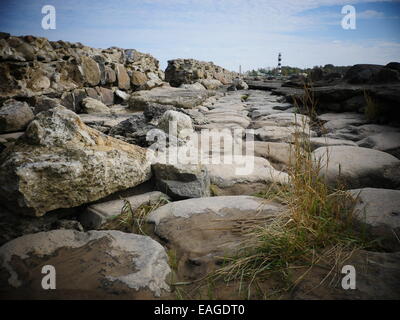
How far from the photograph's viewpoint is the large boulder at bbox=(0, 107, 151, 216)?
126 centimetres

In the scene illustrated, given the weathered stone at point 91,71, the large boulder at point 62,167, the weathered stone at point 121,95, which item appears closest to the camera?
the large boulder at point 62,167

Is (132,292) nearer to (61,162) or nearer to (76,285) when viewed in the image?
(76,285)

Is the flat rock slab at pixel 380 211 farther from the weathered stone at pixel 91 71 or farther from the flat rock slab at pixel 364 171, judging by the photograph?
the weathered stone at pixel 91 71

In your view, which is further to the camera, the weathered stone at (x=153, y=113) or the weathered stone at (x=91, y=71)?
the weathered stone at (x=91, y=71)

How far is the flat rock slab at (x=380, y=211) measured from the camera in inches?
45.3

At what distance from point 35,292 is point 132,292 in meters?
0.34

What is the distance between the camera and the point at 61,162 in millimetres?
1358

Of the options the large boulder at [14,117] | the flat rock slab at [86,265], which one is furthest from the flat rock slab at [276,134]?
the large boulder at [14,117]

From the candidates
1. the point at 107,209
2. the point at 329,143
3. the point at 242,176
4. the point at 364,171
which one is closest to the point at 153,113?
the point at 242,176

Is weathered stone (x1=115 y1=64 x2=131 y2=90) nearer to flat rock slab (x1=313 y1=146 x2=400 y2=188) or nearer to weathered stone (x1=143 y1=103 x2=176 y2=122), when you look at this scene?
weathered stone (x1=143 y1=103 x2=176 y2=122)

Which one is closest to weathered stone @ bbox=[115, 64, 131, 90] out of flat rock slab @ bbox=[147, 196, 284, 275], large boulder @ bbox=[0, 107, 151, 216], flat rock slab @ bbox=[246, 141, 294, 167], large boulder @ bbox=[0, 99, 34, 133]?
large boulder @ bbox=[0, 99, 34, 133]

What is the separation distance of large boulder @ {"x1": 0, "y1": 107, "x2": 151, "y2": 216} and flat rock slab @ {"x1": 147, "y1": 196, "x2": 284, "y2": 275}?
333mm

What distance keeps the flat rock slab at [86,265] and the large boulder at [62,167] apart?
0.19 m
